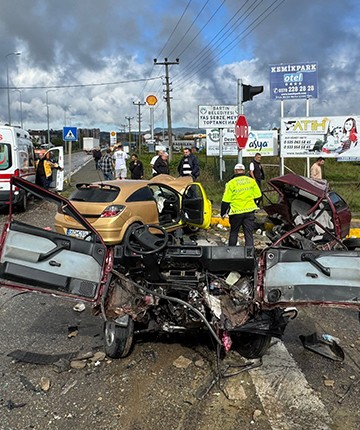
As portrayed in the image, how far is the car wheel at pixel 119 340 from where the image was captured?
4328mm

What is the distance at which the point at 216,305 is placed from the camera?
3873 millimetres

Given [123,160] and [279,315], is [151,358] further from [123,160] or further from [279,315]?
[123,160]

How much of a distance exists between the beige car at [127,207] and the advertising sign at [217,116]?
1274 cm

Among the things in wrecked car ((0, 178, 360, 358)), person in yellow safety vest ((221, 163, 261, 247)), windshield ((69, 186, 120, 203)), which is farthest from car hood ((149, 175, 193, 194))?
wrecked car ((0, 178, 360, 358))

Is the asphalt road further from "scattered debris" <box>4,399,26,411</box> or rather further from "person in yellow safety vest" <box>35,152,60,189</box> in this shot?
"person in yellow safety vest" <box>35,152,60,189</box>

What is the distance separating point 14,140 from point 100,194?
6692 mm

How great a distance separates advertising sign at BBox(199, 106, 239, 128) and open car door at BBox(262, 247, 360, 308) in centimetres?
1901

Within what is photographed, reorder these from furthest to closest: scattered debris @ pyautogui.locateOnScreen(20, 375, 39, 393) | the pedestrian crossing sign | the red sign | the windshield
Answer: the pedestrian crossing sign
the red sign
the windshield
scattered debris @ pyautogui.locateOnScreen(20, 375, 39, 393)

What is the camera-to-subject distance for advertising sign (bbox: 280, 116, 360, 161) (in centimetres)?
1739

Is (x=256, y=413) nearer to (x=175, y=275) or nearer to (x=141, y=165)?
(x=175, y=275)

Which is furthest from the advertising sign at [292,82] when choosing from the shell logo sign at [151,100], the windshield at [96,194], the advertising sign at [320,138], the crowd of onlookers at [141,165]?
the shell logo sign at [151,100]

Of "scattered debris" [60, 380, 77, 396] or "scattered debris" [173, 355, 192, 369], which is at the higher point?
"scattered debris" [173, 355, 192, 369]

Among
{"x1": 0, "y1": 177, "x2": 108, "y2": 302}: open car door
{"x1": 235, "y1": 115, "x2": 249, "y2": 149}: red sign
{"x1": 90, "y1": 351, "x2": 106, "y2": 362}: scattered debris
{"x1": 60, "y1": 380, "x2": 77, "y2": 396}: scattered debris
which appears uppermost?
{"x1": 235, "y1": 115, "x2": 249, "y2": 149}: red sign

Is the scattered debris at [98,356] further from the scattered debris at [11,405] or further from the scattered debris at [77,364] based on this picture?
the scattered debris at [11,405]
